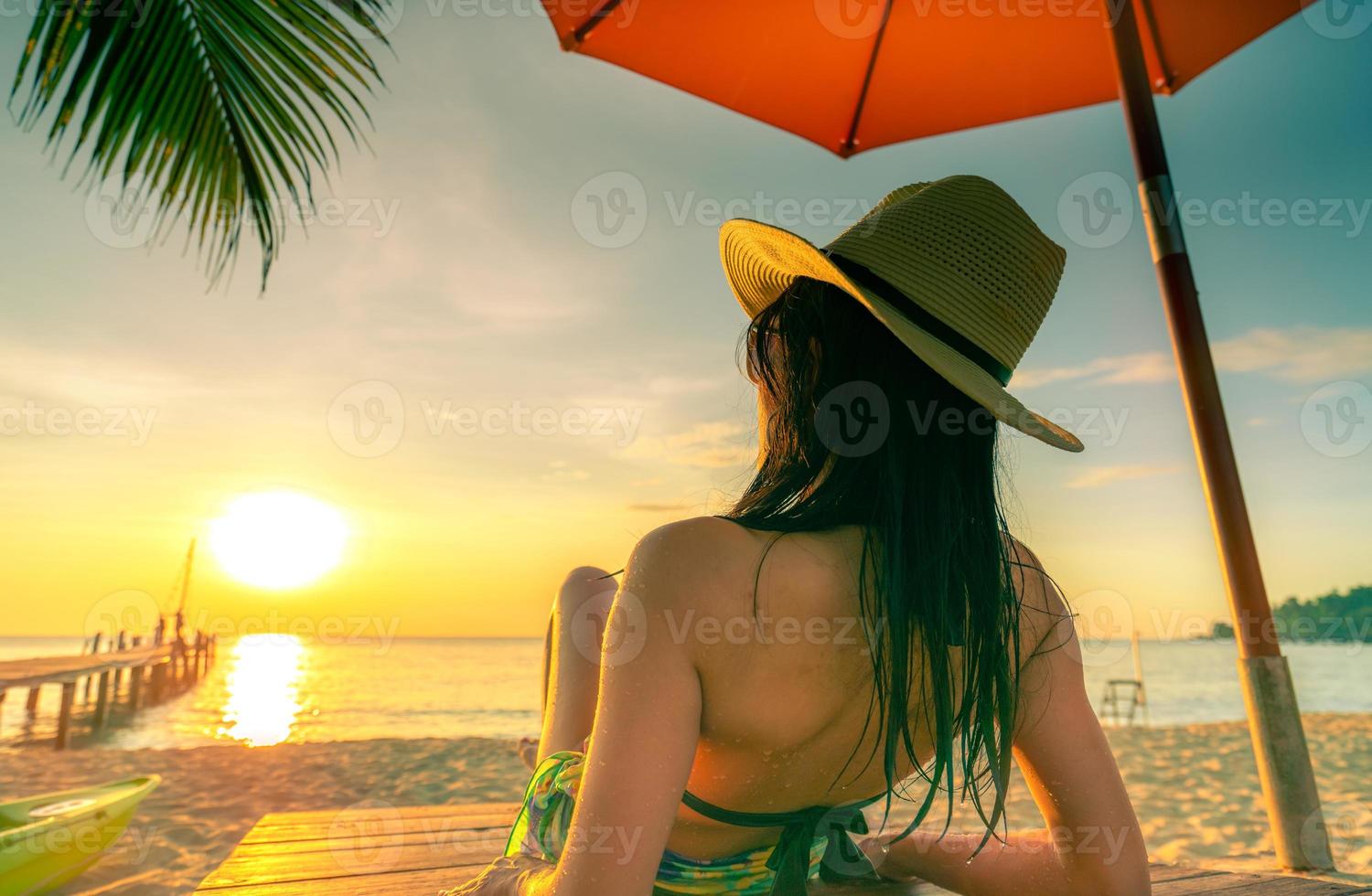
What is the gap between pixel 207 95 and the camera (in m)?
3.10

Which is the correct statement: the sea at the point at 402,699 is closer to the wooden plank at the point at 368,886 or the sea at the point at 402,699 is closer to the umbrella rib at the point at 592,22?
the wooden plank at the point at 368,886

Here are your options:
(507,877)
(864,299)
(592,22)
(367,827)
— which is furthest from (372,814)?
(592,22)

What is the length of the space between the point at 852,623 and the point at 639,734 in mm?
325

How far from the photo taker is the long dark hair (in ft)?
3.36

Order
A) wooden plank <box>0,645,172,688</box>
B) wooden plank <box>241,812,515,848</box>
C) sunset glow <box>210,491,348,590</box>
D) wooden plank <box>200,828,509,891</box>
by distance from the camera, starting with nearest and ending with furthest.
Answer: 1. wooden plank <box>200,828,509,891</box>
2. wooden plank <box>241,812,515,848</box>
3. wooden plank <box>0,645,172,688</box>
4. sunset glow <box>210,491,348,590</box>

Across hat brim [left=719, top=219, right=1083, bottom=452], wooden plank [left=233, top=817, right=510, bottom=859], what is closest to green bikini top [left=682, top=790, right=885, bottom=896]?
hat brim [left=719, top=219, right=1083, bottom=452]

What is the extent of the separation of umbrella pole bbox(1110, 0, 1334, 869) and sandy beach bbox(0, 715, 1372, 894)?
522mm

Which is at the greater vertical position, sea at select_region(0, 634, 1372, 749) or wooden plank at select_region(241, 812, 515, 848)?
wooden plank at select_region(241, 812, 515, 848)

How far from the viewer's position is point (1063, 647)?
1231 millimetres

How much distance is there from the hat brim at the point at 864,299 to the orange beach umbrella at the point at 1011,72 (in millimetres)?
Result: 2051

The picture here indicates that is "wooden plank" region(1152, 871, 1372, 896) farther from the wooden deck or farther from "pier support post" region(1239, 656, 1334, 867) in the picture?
"pier support post" region(1239, 656, 1334, 867)

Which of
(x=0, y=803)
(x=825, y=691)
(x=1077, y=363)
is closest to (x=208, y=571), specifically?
(x=0, y=803)

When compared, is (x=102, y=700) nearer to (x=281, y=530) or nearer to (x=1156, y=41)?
(x=281, y=530)

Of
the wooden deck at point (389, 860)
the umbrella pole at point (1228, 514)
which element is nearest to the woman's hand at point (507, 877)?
the wooden deck at point (389, 860)
